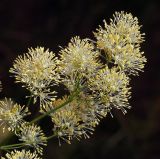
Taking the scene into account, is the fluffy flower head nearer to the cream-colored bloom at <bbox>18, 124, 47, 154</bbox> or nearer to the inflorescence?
the inflorescence

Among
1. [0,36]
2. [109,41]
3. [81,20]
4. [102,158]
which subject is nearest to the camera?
[109,41]

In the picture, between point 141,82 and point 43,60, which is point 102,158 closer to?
point 141,82

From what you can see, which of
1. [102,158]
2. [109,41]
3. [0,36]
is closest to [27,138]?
[109,41]

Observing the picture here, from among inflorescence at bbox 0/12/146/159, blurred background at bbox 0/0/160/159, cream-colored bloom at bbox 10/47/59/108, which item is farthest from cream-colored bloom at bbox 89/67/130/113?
blurred background at bbox 0/0/160/159

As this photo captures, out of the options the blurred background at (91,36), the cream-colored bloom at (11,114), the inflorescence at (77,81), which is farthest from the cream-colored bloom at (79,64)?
the blurred background at (91,36)

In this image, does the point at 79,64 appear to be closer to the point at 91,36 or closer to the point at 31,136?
the point at 31,136

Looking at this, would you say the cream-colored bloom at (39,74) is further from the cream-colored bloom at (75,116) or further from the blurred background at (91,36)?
the blurred background at (91,36)
